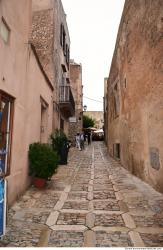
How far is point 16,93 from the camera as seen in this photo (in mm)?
4539

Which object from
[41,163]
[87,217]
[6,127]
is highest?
[6,127]

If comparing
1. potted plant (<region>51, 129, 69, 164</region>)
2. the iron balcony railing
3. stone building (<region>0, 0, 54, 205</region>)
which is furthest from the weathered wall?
stone building (<region>0, 0, 54, 205</region>)

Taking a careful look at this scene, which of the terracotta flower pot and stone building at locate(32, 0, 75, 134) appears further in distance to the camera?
stone building at locate(32, 0, 75, 134)

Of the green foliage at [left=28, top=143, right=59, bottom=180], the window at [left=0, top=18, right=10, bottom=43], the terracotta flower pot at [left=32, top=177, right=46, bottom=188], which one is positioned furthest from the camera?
the terracotta flower pot at [left=32, top=177, right=46, bottom=188]

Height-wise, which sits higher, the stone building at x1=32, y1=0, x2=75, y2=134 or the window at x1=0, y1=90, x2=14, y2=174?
the stone building at x1=32, y1=0, x2=75, y2=134

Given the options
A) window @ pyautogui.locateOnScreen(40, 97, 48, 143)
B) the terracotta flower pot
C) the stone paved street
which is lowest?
the stone paved street

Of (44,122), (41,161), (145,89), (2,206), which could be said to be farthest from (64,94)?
(2,206)

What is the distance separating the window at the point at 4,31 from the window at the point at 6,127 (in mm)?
1041

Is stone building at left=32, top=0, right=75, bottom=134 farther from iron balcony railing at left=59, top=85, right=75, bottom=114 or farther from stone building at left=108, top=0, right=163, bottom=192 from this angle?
stone building at left=108, top=0, right=163, bottom=192

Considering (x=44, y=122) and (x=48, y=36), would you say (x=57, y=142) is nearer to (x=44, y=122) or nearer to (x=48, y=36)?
(x=44, y=122)

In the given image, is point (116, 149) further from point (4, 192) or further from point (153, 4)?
point (4, 192)

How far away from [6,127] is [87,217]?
7.50 ft

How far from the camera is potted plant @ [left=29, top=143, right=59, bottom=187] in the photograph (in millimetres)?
5430

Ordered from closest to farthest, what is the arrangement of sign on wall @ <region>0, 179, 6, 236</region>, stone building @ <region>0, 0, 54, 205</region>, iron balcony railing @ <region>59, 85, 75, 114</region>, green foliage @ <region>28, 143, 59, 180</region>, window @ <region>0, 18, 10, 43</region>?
sign on wall @ <region>0, 179, 6, 236</region>, window @ <region>0, 18, 10, 43</region>, stone building @ <region>0, 0, 54, 205</region>, green foliage @ <region>28, 143, 59, 180</region>, iron balcony railing @ <region>59, 85, 75, 114</region>
